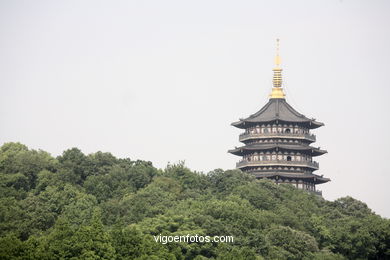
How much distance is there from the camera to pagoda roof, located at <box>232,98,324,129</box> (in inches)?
4112

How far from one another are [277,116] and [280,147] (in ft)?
9.11

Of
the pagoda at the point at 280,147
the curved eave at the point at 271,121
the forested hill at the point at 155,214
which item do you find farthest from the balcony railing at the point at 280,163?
A: the forested hill at the point at 155,214

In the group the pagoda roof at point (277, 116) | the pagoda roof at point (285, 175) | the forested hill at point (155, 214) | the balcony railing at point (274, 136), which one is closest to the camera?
the forested hill at point (155, 214)

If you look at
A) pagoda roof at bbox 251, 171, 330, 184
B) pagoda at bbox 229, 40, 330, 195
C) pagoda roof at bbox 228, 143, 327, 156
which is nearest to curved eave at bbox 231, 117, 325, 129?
pagoda at bbox 229, 40, 330, 195

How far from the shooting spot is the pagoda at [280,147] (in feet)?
340

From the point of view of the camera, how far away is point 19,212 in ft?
278

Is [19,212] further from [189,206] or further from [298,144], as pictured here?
[298,144]

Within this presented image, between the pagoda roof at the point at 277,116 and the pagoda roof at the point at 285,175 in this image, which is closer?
the pagoda roof at the point at 285,175

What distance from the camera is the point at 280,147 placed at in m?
103

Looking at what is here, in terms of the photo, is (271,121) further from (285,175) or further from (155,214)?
(155,214)

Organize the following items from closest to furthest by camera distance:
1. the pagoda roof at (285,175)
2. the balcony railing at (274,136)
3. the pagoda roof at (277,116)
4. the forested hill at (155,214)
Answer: the forested hill at (155,214) → the pagoda roof at (285,175) → the balcony railing at (274,136) → the pagoda roof at (277,116)

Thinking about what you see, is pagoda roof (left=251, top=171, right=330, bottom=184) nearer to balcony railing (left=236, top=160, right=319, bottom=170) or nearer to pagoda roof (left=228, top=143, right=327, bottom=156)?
balcony railing (left=236, top=160, right=319, bottom=170)

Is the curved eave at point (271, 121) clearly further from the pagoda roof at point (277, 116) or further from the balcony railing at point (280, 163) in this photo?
the balcony railing at point (280, 163)

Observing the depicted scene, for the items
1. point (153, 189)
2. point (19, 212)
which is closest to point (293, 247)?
point (153, 189)
